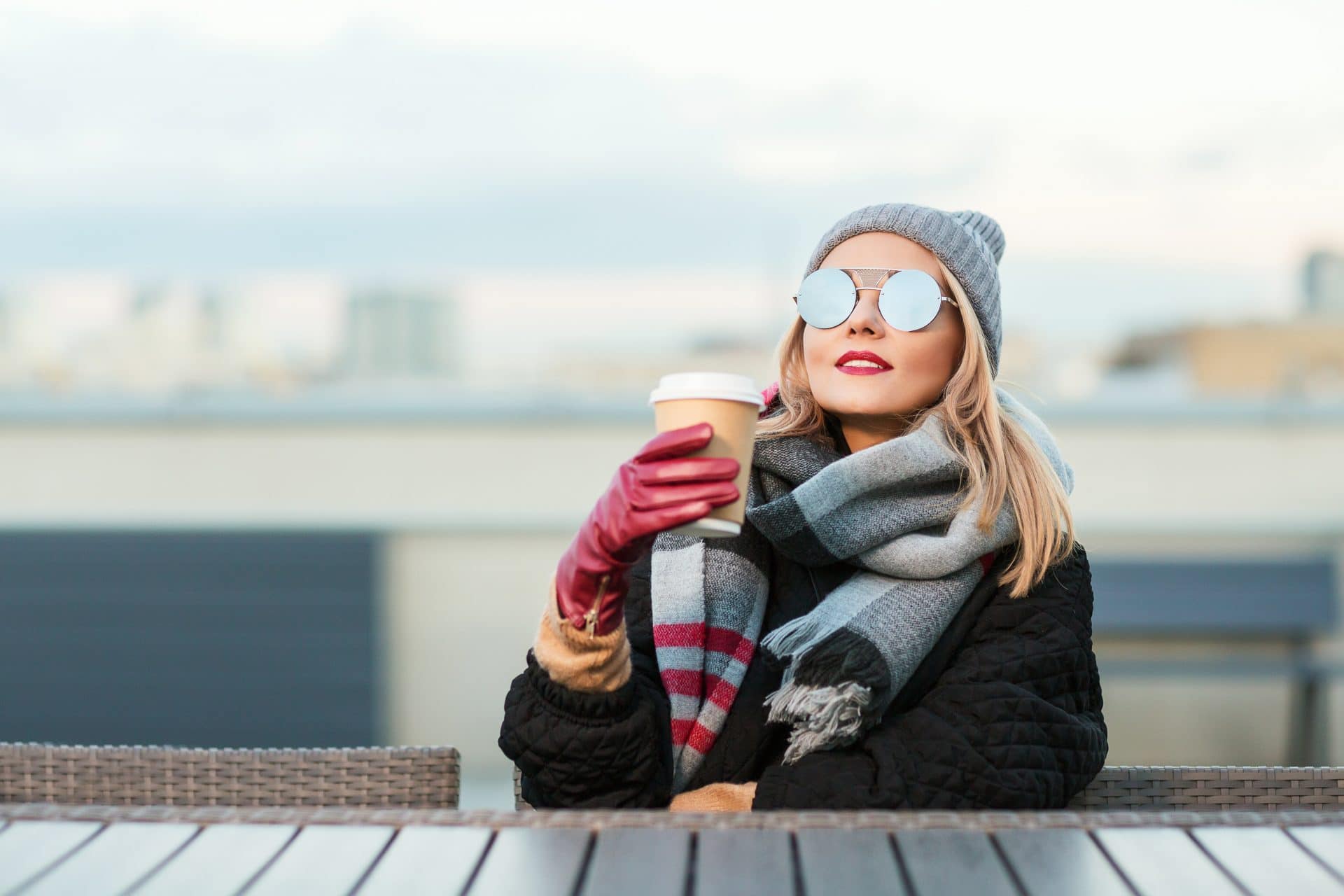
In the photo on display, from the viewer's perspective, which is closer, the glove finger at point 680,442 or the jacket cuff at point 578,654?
the glove finger at point 680,442

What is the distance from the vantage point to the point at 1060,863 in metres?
1.11

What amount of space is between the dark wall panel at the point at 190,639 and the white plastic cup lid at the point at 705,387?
2995mm

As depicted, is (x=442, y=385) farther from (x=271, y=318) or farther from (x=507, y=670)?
(x=507, y=670)

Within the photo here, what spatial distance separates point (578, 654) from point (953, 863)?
422mm

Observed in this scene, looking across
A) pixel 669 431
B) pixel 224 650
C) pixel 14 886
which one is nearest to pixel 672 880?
pixel 669 431

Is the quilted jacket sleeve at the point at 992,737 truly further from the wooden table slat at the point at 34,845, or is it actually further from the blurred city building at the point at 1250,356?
the blurred city building at the point at 1250,356

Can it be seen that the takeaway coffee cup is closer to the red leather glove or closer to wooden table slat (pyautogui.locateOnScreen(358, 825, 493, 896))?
the red leather glove

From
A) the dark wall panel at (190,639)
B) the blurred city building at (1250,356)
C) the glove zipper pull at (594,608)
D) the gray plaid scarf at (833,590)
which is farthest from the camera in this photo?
the blurred city building at (1250,356)

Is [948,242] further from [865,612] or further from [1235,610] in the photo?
[1235,610]

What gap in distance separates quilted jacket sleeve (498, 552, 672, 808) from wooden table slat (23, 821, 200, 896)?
0.34 m

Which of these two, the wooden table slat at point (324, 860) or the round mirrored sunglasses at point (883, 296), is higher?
the round mirrored sunglasses at point (883, 296)

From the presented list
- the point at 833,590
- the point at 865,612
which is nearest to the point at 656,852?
the point at 865,612

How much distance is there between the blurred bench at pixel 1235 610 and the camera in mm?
3803

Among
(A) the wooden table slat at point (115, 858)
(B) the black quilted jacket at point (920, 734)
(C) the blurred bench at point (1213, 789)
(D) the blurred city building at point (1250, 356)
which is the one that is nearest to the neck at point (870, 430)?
(B) the black quilted jacket at point (920, 734)
